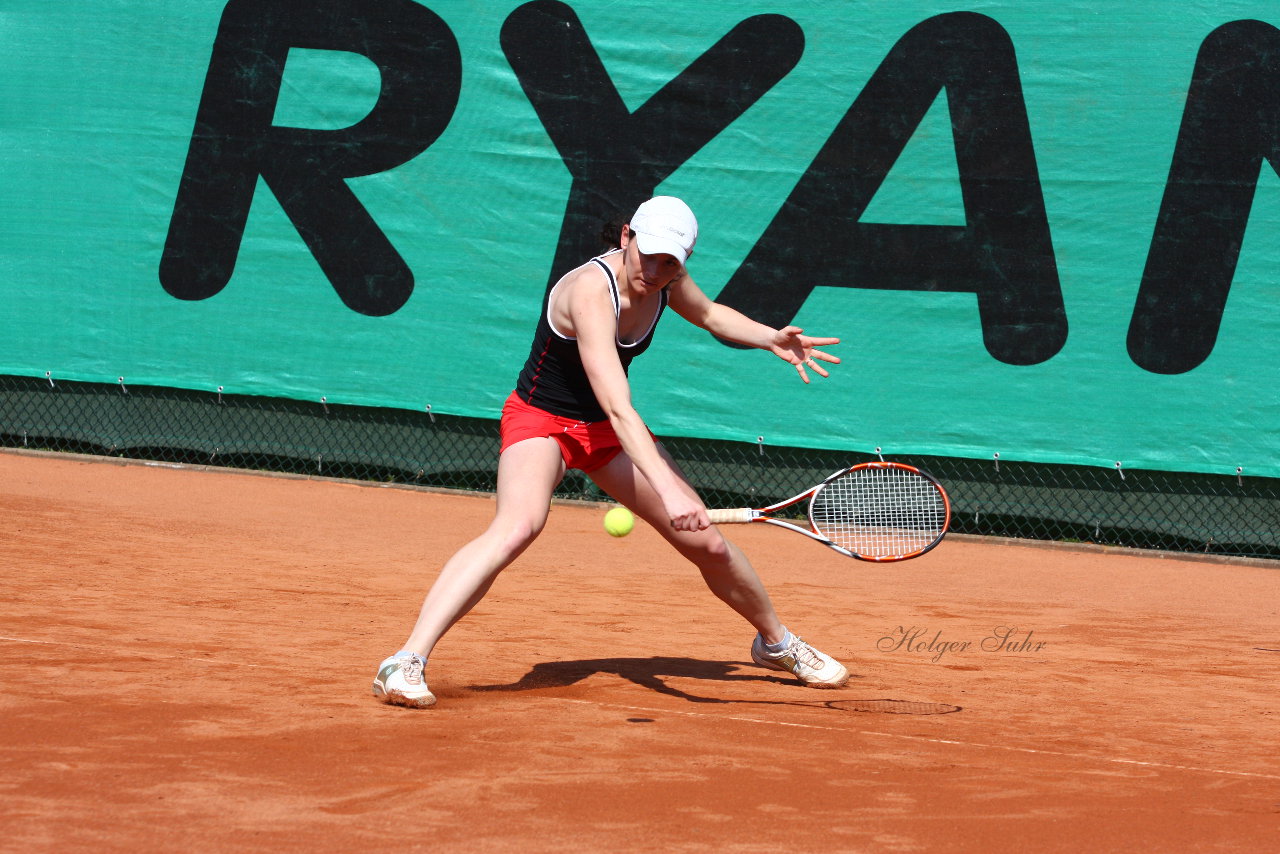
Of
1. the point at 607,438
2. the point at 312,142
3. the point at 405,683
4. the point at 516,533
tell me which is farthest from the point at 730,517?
the point at 312,142

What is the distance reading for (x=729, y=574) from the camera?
4270mm

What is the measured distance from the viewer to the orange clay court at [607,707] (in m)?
2.90

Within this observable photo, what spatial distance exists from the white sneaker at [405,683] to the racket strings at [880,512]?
1458 millimetres

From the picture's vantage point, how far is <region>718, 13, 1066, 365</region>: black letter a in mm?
8445

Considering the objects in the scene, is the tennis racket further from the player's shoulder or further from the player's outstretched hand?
the player's shoulder

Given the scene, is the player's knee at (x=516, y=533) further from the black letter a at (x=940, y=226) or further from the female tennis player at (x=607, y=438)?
the black letter a at (x=940, y=226)

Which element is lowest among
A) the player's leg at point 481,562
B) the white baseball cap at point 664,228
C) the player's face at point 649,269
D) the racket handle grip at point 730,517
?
the player's leg at point 481,562

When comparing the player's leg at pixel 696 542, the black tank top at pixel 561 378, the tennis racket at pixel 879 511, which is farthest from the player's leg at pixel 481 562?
the tennis racket at pixel 879 511

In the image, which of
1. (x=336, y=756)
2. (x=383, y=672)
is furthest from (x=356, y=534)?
→ (x=336, y=756)

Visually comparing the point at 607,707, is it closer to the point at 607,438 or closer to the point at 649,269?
the point at 607,438

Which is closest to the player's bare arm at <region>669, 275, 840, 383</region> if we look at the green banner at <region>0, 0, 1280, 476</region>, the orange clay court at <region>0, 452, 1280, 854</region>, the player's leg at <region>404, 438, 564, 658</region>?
the player's leg at <region>404, 438, 564, 658</region>

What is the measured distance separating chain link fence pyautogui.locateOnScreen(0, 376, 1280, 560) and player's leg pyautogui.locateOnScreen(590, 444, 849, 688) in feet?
14.2

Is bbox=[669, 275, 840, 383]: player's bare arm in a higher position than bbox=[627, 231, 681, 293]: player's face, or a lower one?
higher
